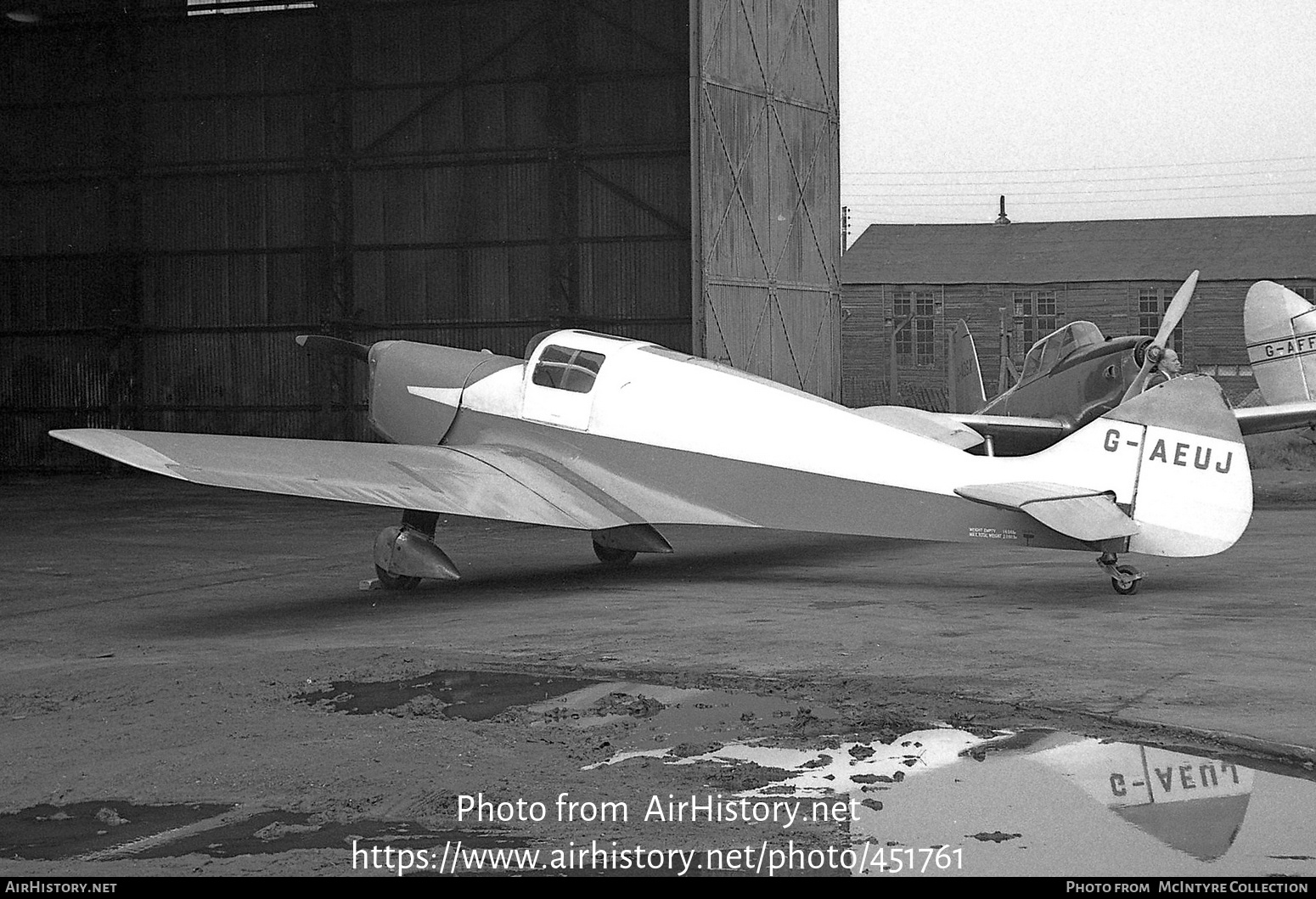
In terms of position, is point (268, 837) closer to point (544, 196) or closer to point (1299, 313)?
point (1299, 313)

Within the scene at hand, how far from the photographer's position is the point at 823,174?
27828 millimetres

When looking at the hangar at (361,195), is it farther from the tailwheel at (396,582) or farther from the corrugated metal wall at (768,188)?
the tailwheel at (396,582)

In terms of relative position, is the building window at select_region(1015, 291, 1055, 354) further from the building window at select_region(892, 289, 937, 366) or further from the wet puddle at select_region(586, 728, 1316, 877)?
the wet puddle at select_region(586, 728, 1316, 877)

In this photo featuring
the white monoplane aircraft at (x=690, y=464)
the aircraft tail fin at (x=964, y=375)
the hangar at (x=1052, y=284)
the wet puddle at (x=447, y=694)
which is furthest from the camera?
the hangar at (x=1052, y=284)

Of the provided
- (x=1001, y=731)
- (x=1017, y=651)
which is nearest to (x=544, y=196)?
(x=1017, y=651)

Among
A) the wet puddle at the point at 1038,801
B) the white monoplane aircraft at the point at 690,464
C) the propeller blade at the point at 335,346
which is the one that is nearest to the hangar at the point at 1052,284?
the propeller blade at the point at 335,346

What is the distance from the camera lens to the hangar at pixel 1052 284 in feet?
170

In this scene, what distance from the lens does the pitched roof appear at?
53156 mm

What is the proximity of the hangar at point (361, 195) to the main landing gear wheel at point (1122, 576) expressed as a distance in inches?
570

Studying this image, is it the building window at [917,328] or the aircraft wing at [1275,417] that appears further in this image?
the building window at [917,328]

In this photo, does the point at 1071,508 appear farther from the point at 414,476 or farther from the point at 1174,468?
the point at 414,476

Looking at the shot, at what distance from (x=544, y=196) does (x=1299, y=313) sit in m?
13.7

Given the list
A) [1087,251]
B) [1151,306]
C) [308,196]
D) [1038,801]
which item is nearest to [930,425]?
[1038,801]

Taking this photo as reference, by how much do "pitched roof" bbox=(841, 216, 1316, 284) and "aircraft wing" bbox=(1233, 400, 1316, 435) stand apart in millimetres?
35013
